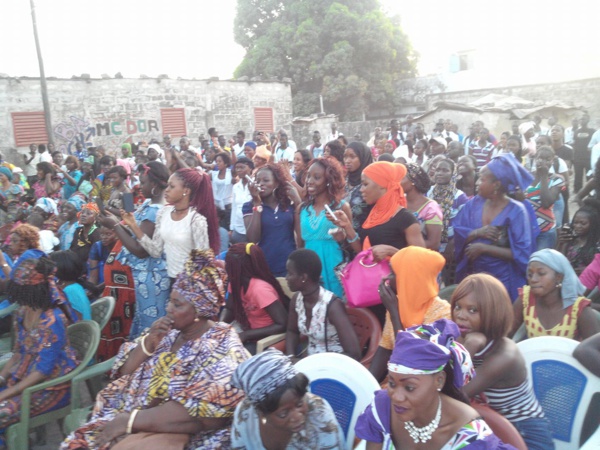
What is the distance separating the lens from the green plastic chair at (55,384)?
3.25 metres

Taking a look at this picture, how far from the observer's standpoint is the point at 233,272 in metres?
3.65

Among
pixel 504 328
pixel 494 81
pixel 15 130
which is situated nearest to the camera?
pixel 504 328

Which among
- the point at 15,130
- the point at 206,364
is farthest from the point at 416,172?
the point at 15,130

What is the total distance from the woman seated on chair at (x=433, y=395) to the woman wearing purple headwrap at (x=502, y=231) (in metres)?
1.92

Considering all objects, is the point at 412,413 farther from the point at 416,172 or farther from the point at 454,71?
the point at 454,71

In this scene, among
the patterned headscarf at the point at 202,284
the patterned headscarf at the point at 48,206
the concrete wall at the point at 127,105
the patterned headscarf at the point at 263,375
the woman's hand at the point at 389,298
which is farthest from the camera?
the concrete wall at the point at 127,105

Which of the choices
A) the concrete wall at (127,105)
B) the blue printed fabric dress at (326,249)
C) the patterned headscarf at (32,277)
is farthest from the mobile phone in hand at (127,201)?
the concrete wall at (127,105)

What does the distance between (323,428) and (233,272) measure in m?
1.66

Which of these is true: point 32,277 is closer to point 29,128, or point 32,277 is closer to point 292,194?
point 292,194

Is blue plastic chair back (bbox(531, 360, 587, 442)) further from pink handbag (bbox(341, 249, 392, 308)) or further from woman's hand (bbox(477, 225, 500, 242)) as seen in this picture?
woman's hand (bbox(477, 225, 500, 242))

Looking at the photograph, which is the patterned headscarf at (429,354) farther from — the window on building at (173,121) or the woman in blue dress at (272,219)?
the window on building at (173,121)

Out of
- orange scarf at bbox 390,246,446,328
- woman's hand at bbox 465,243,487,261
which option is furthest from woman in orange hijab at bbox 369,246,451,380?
woman's hand at bbox 465,243,487,261

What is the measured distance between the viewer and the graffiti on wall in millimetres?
16328

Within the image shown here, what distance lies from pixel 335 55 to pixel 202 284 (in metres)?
25.3
